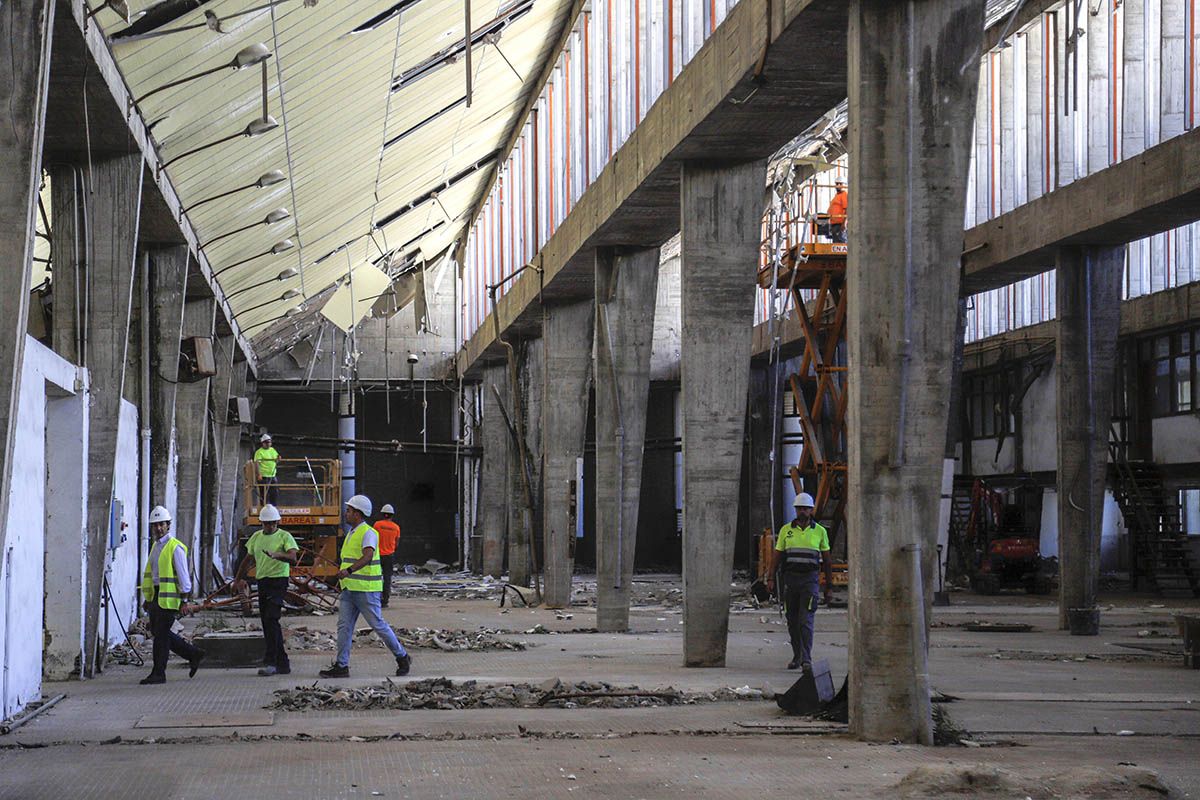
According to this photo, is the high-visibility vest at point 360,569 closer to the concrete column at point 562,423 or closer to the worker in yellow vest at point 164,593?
the worker in yellow vest at point 164,593

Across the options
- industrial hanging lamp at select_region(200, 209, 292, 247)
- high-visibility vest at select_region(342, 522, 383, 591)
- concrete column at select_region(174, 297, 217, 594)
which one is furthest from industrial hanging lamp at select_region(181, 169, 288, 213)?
high-visibility vest at select_region(342, 522, 383, 591)

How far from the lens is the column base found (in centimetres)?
2108

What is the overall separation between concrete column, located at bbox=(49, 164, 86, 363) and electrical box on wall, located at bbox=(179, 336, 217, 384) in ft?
22.8

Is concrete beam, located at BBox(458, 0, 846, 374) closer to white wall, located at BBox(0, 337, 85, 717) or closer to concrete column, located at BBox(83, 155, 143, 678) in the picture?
concrete column, located at BBox(83, 155, 143, 678)

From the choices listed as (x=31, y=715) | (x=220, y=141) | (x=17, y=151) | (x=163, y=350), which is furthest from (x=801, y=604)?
(x=163, y=350)

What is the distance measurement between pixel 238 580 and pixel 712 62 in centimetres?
1355

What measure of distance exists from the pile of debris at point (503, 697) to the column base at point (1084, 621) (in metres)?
9.33

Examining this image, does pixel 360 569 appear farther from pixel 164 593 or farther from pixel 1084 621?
pixel 1084 621

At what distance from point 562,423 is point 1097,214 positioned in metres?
10.00

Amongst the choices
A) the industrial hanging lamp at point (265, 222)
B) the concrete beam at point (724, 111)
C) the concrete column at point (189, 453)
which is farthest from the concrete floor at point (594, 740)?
the industrial hanging lamp at point (265, 222)

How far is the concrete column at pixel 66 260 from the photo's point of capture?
607 inches

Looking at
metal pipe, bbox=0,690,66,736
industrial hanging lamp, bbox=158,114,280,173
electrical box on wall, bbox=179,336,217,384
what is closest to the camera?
metal pipe, bbox=0,690,66,736

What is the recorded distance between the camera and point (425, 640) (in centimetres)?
1911

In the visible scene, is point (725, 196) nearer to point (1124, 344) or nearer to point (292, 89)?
point (292, 89)
